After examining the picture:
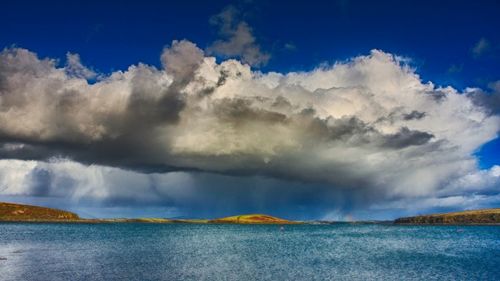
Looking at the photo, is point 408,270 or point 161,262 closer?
point 408,270

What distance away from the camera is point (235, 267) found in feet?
236

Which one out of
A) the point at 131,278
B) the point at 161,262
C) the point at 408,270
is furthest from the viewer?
the point at 161,262

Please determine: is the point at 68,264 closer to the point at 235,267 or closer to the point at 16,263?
the point at 16,263

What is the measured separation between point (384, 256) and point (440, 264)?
15.2 meters

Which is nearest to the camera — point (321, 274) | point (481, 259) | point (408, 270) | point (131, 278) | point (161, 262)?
point (131, 278)

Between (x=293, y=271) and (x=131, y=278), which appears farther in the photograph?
(x=293, y=271)

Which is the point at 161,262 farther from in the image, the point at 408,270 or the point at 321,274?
the point at 408,270

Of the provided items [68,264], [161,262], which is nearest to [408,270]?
[161,262]

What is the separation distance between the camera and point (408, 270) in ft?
228

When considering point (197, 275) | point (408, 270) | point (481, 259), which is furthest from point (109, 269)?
point (481, 259)

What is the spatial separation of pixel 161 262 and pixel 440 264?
51.2 metres

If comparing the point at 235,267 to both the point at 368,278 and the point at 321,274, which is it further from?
the point at 368,278

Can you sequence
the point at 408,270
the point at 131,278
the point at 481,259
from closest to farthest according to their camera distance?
the point at 131,278 → the point at 408,270 → the point at 481,259

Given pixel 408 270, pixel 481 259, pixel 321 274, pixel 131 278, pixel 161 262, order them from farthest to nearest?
pixel 481 259 → pixel 161 262 → pixel 408 270 → pixel 321 274 → pixel 131 278
